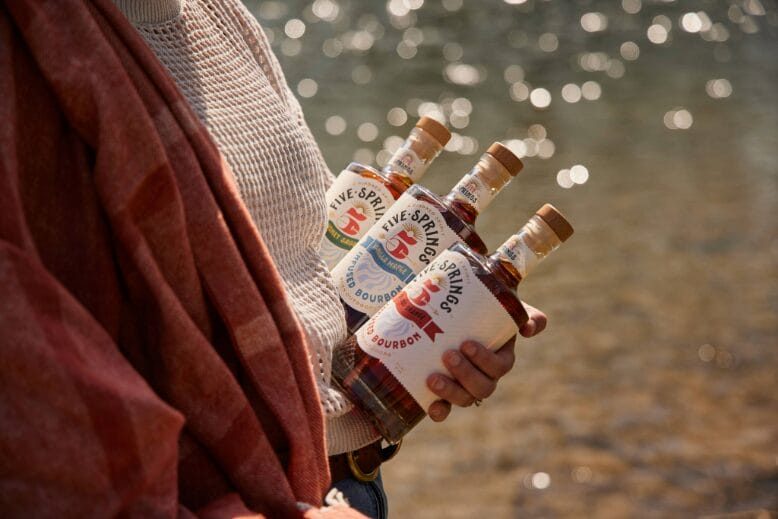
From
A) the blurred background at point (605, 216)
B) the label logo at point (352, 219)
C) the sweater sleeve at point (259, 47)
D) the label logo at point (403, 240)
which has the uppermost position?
the sweater sleeve at point (259, 47)

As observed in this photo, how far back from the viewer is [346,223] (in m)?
1.52

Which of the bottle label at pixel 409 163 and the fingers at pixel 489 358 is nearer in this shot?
the fingers at pixel 489 358

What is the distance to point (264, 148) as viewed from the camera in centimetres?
130

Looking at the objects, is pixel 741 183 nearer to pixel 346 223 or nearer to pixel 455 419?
pixel 455 419

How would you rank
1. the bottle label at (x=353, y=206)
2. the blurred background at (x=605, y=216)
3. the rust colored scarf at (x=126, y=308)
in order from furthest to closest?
the blurred background at (x=605, y=216), the bottle label at (x=353, y=206), the rust colored scarf at (x=126, y=308)

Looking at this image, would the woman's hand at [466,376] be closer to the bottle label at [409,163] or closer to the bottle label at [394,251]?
the bottle label at [394,251]

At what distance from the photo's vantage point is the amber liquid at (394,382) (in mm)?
1295

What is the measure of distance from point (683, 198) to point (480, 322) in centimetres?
497

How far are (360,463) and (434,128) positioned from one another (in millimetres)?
524

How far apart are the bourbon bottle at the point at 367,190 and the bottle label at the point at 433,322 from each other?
0.23 m

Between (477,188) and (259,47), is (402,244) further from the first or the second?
(259,47)

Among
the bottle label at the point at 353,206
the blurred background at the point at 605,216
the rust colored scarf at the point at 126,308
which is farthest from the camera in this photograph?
the blurred background at the point at 605,216

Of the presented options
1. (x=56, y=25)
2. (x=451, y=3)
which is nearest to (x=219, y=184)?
(x=56, y=25)

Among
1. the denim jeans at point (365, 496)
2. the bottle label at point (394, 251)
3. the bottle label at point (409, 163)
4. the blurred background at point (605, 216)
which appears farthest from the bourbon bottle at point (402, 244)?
the blurred background at point (605, 216)
